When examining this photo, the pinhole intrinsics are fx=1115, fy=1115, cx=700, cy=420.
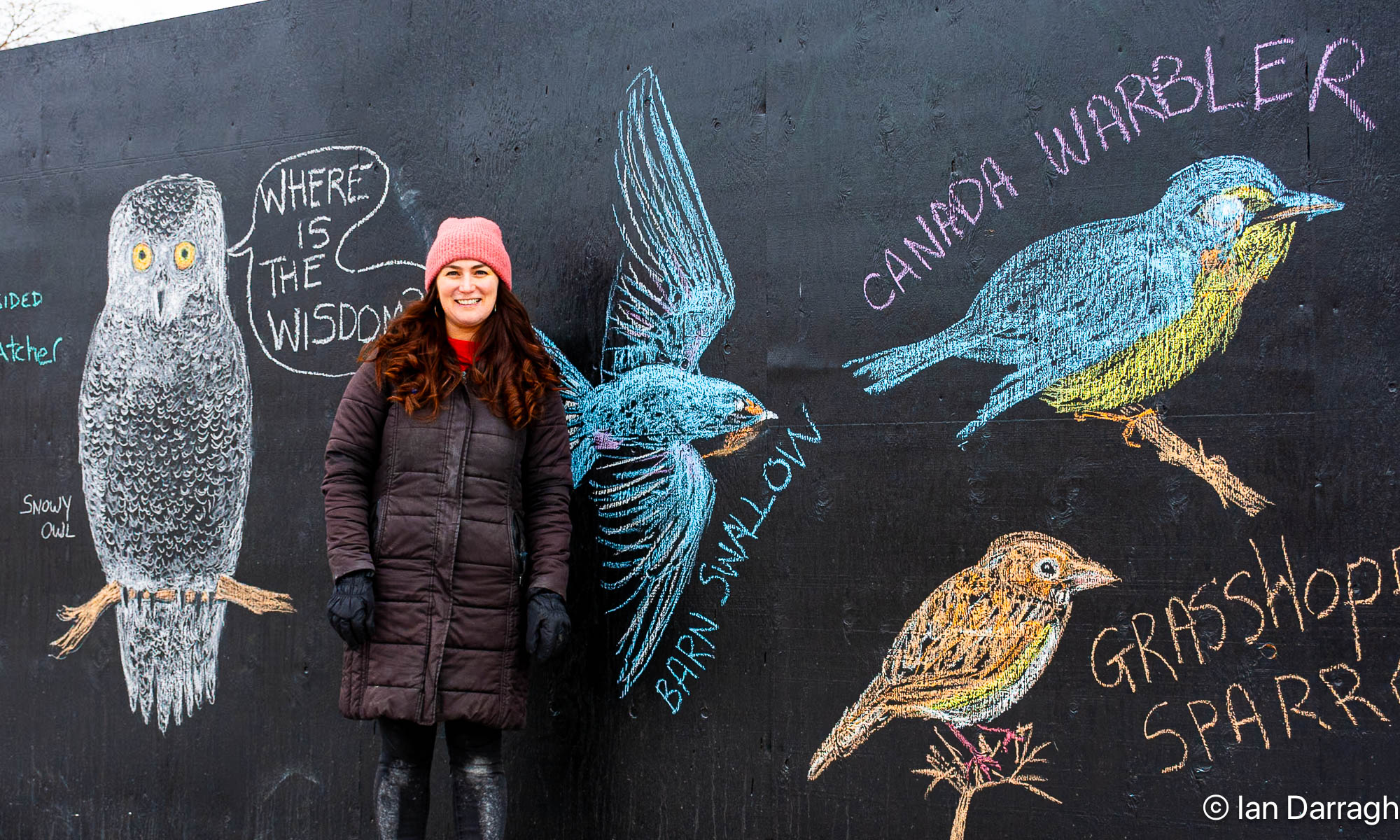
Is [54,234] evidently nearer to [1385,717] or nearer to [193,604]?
[193,604]

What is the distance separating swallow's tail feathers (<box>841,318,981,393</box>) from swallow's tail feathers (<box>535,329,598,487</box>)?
81cm

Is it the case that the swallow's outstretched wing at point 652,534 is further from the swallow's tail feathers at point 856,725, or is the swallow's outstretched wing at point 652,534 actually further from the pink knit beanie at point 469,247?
the pink knit beanie at point 469,247

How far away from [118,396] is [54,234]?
0.68 metres

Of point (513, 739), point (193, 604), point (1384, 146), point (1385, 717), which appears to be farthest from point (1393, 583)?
point (193, 604)

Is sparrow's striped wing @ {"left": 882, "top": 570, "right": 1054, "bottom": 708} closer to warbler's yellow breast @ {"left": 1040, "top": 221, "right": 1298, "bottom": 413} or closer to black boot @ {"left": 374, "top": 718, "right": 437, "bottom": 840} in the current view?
warbler's yellow breast @ {"left": 1040, "top": 221, "right": 1298, "bottom": 413}

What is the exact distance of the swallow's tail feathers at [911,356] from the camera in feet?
9.70

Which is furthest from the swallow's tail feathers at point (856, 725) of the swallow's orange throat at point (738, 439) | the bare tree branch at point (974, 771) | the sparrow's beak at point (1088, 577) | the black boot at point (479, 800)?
the black boot at point (479, 800)

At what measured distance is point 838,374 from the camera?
10.1 ft

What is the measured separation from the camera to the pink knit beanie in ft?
9.46

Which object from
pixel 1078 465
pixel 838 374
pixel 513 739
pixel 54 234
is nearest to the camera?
pixel 1078 465

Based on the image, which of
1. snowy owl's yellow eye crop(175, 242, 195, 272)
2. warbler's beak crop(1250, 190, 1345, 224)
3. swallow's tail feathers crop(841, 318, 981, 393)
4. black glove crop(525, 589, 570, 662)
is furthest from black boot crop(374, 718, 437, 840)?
warbler's beak crop(1250, 190, 1345, 224)

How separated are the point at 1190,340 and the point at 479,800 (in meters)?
2.11

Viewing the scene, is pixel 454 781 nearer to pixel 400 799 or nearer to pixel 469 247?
pixel 400 799

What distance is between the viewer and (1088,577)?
2812 millimetres
